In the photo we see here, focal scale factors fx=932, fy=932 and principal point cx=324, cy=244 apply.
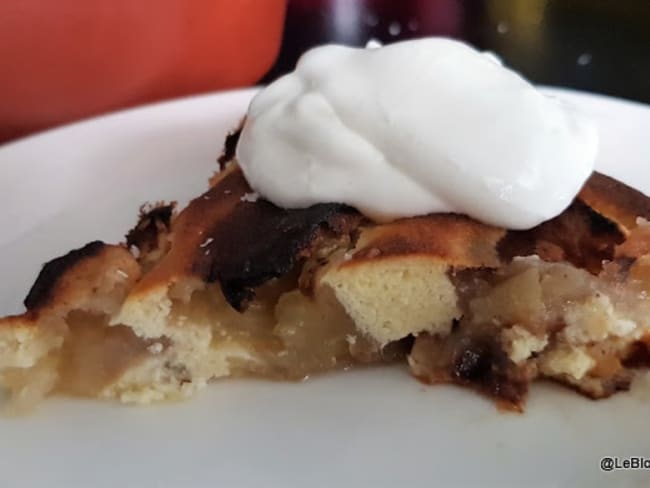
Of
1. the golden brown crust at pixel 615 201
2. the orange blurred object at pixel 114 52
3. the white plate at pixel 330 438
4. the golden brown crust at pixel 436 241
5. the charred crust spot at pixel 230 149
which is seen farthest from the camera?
the orange blurred object at pixel 114 52

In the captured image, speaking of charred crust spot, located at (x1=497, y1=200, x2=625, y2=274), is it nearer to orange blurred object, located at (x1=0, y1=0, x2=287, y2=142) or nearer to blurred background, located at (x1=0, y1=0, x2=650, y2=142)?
blurred background, located at (x1=0, y1=0, x2=650, y2=142)

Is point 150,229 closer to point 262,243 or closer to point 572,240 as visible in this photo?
point 262,243

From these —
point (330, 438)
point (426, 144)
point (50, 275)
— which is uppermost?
point (426, 144)

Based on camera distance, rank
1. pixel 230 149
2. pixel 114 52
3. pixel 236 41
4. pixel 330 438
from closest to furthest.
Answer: pixel 330 438 < pixel 230 149 < pixel 114 52 < pixel 236 41

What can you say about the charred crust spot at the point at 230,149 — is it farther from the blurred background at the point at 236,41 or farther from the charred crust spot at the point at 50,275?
the blurred background at the point at 236,41

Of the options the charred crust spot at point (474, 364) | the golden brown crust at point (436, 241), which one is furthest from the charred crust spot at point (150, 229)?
the charred crust spot at point (474, 364)

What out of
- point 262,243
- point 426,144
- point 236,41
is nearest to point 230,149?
point 262,243
